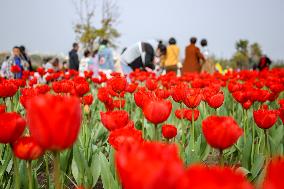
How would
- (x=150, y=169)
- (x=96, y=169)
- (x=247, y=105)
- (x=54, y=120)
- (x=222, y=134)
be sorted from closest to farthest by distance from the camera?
(x=150, y=169) < (x=54, y=120) < (x=222, y=134) < (x=96, y=169) < (x=247, y=105)

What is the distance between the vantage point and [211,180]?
0.49 metres

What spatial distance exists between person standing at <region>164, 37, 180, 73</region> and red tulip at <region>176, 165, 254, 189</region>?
917cm

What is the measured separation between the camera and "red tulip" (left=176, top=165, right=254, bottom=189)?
482 millimetres

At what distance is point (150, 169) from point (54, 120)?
0.27 m

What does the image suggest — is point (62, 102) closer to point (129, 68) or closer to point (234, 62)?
point (129, 68)

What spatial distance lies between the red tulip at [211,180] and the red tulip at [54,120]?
0.28 m

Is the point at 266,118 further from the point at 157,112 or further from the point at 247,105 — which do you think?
the point at 247,105

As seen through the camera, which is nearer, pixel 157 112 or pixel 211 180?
pixel 211 180

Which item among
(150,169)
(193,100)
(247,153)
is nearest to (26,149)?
(150,169)

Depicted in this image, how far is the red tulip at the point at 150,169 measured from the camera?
0.49 meters

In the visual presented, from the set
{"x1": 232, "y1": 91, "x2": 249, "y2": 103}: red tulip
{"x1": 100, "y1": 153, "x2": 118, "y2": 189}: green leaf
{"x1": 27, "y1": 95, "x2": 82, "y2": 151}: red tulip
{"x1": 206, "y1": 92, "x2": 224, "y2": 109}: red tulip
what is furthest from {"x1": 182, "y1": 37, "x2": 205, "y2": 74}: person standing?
{"x1": 27, "y1": 95, "x2": 82, "y2": 151}: red tulip

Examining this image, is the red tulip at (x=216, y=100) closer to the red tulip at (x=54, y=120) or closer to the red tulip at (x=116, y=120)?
the red tulip at (x=116, y=120)

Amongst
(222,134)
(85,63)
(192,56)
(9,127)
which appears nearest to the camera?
(222,134)

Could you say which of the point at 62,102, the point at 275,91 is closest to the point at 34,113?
the point at 62,102
